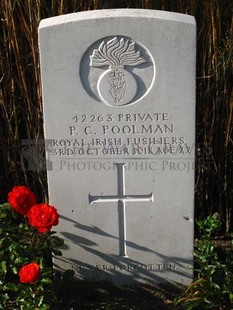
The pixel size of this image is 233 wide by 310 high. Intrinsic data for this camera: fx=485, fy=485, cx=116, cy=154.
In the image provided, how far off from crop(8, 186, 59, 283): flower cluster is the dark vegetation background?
81cm

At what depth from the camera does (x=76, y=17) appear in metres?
2.50

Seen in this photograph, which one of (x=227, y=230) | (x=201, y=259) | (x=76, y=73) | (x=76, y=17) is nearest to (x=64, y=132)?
(x=76, y=73)

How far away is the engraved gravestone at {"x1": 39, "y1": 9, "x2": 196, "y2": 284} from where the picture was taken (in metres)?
2.51

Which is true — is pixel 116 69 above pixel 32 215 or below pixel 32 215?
above

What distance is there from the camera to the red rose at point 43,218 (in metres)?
2.56

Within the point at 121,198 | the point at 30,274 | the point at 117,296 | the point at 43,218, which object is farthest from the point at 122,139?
the point at 117,296

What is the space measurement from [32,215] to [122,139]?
0.64 metres

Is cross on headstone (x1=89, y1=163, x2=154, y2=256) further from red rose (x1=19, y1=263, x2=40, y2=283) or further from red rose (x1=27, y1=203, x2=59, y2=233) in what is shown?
red rose (x1=19, y1=263, x2=40, y2=283)

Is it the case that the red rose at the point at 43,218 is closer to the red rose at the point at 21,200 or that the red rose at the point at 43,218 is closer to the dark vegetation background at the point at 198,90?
the red rose at the point at 21,200

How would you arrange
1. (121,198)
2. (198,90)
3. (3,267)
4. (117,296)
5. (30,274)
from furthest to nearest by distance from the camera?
(198,90) → (117,296) → (121,198) → (3,267) → (30,274)

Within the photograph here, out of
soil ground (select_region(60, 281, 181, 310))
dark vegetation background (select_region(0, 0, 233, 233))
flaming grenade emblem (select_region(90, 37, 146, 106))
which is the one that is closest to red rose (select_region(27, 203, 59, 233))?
soil ground (select_region(60, 281, 181, 310))

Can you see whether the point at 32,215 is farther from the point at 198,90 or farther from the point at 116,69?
the point at 198,90

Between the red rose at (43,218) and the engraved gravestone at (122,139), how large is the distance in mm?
229

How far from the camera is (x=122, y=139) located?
2.71 m
